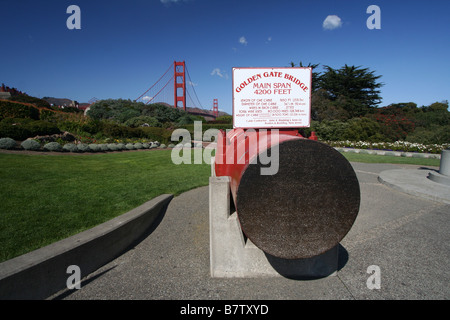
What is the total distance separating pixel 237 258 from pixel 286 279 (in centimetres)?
66

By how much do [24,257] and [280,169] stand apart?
2.75 metres

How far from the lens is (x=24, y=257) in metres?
2.48

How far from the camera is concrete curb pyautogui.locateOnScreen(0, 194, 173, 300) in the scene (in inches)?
87.7

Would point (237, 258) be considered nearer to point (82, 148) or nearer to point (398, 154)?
point (82, 148)

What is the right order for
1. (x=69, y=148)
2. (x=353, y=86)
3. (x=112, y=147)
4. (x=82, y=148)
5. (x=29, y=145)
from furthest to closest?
(x=353, y=86) < (x=112, y=147) < (x=82, y=148) < (x=69, y=148) < (x=29, y=145)

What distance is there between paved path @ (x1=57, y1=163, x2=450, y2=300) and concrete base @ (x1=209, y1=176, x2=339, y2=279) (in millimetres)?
99

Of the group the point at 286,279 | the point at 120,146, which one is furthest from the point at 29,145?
the point at 286,279

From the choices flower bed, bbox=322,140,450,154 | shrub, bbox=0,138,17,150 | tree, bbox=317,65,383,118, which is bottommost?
flower bed, bbox=322,140,450,154

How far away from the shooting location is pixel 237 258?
3.07 metres

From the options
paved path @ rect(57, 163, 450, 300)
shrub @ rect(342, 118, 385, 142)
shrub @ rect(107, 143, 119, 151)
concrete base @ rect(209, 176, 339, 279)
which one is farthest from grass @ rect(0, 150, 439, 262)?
shrub @ rect(342, 118, 385, 142)

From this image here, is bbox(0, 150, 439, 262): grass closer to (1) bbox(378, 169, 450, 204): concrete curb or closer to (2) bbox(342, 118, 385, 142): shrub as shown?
(1) bbox(378, 169, 450, 204): concrete curb
